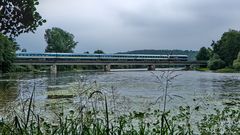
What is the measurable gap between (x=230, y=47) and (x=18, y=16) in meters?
137

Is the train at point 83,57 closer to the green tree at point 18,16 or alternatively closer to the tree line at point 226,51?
the tree line at point 226,51

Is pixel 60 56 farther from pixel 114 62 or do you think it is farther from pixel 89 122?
pixel 89 122

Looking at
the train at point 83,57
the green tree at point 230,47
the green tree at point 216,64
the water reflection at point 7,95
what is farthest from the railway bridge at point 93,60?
the water reflection at point 7,95

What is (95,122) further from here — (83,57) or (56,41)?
(56,41)

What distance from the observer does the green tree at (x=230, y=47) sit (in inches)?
5374

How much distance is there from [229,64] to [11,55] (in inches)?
2911

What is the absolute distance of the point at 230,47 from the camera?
138 m

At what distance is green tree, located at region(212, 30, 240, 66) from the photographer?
136 meters

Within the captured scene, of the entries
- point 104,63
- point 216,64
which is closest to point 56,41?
point 104,63

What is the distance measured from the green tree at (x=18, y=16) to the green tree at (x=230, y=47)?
13179 cm

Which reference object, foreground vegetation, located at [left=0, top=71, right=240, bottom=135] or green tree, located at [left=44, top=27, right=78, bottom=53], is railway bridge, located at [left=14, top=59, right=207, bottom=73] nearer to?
green tree, located at [left=44, top=27, right=78, bottom=53]

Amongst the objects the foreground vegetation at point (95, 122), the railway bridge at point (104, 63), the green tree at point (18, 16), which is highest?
the green tree at point (18, 16)

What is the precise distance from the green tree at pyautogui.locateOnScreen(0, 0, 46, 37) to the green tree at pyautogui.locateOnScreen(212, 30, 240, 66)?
5188 inches

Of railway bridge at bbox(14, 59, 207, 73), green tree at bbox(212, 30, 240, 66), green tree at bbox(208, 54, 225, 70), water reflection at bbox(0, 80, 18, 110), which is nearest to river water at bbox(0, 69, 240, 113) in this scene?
water reflection at bbox(0, 80, 18, 110)
